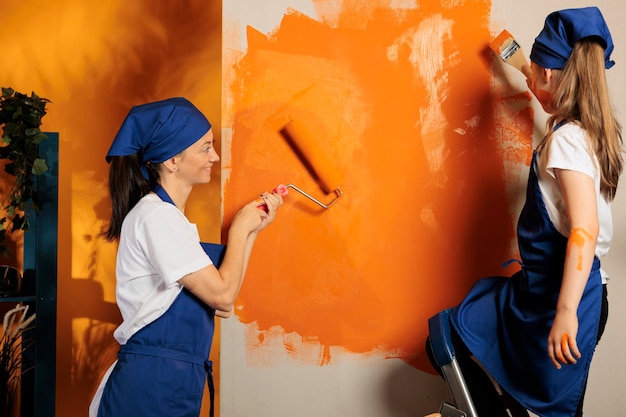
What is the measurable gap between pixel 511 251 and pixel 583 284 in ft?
1.83

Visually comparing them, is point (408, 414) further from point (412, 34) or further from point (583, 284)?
point (412, 34)

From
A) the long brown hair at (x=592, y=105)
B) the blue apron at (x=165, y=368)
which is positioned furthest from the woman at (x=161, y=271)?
the long brown hair at (x=592, y=105)

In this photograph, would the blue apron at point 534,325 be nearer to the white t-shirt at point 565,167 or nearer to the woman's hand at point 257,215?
the white t-shirt at point 565,167

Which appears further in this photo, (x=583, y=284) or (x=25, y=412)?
(x=25, y=412)

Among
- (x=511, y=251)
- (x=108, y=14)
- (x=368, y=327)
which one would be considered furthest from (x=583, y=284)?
(x=108, y=14)

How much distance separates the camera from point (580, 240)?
1.40 meters

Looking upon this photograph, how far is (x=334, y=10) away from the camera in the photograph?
195 cm

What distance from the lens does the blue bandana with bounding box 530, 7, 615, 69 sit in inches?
60.0

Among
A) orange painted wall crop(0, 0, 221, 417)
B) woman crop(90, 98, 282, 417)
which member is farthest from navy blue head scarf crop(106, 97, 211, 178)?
orange painted wall crop(0, 0, 221, 417)

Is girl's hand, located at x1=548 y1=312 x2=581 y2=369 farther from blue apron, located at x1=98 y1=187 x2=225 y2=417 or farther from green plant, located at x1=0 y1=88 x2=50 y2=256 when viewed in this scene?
green plant, located at x1=0 y1=88 x2=50 y2=256

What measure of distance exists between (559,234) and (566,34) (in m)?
0.45

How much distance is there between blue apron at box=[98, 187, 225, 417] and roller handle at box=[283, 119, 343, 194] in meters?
0.46

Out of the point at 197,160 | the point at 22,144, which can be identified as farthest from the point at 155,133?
the point at 22,144

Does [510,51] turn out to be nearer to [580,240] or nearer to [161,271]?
[580,240]
